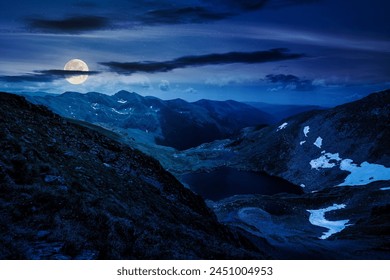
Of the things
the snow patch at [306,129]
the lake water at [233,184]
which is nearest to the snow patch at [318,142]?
the snow patch at [306,129]

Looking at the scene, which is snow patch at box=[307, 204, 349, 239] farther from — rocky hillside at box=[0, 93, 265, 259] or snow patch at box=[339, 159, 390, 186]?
rocky hillside at box=[0, 93, 265, 259]

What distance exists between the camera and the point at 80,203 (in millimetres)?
12188

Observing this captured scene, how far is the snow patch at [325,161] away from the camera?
11750cm

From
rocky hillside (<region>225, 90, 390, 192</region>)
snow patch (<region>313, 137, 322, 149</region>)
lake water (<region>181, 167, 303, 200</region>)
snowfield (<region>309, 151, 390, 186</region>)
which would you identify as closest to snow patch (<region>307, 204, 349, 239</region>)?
snowfield (<region>309, 151, 390, 186</region>)

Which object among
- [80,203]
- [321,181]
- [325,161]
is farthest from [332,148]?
[80,203]

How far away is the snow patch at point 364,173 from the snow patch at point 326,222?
1138 inches

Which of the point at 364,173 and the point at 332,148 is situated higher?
the point at 332,148

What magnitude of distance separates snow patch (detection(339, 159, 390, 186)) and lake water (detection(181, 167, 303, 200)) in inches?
707

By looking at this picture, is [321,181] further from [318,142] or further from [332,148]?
[318,142]

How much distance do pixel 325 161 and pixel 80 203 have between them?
4803 inches

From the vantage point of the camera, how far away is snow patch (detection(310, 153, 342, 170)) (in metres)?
118
